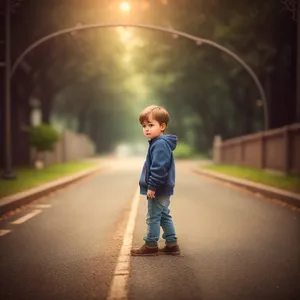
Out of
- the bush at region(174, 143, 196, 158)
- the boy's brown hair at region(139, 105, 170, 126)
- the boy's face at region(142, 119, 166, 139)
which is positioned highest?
the boy's brown hair at region(139, 105, 170, 126)

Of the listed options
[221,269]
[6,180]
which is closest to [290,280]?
[221,269]

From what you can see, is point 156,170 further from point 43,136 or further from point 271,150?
point 43,136

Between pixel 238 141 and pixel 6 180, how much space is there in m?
17.4

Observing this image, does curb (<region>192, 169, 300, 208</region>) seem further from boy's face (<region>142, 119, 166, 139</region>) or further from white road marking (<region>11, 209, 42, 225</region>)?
boy's face (<region>142, 119, 166, 139</region>)

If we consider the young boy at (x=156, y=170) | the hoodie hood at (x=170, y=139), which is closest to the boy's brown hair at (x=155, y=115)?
the young boy at (x=156, y=170)

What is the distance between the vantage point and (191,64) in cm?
3353

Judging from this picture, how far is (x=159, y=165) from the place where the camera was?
5.56 m

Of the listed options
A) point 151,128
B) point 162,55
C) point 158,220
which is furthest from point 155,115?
point 162,55

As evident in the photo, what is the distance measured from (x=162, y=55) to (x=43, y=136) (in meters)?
10.6

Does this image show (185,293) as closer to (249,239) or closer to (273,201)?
(249,239)

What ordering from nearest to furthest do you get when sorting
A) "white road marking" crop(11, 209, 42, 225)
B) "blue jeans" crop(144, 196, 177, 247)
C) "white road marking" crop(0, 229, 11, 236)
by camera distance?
1. "blue jeans" crop(144, 196, 177, 247)
2. "white road marking" crop(0, 229, 11, 236)
3. "white road marking" crop(11, 209, 42, 225)

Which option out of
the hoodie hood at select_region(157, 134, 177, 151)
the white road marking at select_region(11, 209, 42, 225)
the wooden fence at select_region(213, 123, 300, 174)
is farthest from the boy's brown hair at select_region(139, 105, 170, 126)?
the wooden fence at select_region(213, 123, 300, 174)

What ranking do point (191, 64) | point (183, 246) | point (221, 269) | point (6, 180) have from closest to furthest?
point (221, 269)
point (183, 246)
point (6, 180)
point (191, 64)

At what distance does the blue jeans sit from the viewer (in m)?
5.79
